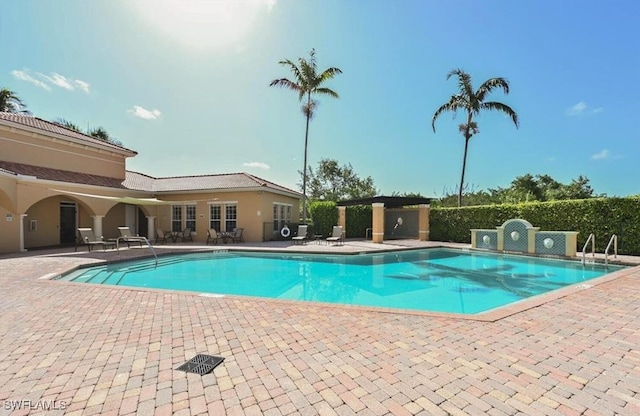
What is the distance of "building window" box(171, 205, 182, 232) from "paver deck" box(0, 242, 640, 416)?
52.9 feet

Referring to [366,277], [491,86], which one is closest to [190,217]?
[366,277]

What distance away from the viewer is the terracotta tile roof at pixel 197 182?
20.6 meters

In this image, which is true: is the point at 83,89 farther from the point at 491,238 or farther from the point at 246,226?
the point at 491,238

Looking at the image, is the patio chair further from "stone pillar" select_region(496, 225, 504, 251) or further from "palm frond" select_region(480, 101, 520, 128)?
"palm frond" select_region(480, 101, 520, 128)

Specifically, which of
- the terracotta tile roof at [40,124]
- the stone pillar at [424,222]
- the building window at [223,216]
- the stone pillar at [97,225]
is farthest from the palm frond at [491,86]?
the stone pillar at [97,225]

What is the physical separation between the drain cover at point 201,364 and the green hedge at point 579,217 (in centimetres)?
1751

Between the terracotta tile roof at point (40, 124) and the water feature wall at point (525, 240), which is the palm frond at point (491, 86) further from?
the terracotta tile roof at point (40, 124)

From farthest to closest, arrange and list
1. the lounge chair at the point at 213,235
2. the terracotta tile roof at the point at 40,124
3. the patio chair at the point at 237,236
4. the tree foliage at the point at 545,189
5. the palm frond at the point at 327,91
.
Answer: the tree foliage at the point at 545,189
the palm frond at the point at 327,91
the patio chair at the point at 237,236
the lounge chair at the point at 213,235
the terracotta tile roof at the point at 40,124

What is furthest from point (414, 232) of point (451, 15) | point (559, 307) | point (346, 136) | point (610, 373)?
point (610, 373)

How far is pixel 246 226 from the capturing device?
20453 mm

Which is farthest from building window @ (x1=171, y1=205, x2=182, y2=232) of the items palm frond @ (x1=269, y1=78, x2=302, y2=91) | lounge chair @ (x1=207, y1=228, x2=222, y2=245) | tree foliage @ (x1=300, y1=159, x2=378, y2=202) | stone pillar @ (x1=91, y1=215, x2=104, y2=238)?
tree foliage @ (x1=300, y1=159, x2=378, y2=202)

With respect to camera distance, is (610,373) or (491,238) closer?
(610,373)

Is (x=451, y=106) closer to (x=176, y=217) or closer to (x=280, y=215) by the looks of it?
(x=280, y=215)

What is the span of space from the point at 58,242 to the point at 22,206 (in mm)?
4566
